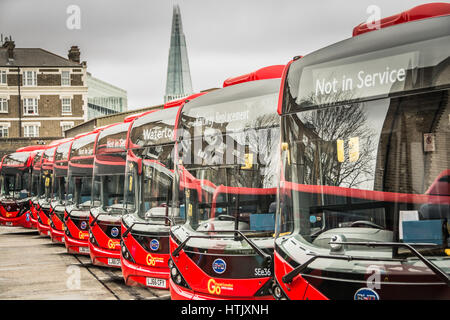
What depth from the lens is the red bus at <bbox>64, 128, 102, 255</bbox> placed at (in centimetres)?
1555

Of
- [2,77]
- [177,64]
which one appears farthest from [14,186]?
[177,64]

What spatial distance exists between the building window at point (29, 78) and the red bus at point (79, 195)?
4834cm

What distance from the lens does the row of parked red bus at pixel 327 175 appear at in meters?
4.67

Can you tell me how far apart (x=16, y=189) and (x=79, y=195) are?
36.4 ft

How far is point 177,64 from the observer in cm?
8494

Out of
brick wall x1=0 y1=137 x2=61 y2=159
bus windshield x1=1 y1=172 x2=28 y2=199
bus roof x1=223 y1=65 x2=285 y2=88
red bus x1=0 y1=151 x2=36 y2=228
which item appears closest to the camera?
bus roof x1=223 y1=65 x2=285 y2=88

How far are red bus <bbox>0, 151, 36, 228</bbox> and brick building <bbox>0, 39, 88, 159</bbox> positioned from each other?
35.8m

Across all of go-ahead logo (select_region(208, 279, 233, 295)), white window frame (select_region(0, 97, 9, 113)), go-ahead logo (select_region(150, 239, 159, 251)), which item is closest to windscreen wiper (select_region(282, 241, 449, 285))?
go-ahead logo (select_region(208, 279, 233, 295))

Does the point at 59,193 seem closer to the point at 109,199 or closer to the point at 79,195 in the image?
the point at 79,195

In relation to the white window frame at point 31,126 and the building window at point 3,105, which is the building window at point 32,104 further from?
the building window at point 3,105

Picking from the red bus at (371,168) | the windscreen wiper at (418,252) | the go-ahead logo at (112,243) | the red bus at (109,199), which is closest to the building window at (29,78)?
the red bus at (109,199)

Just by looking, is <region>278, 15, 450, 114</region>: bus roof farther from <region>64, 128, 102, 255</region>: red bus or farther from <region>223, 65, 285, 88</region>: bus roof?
<region>64, 128, 102, 255</region>: red bus
